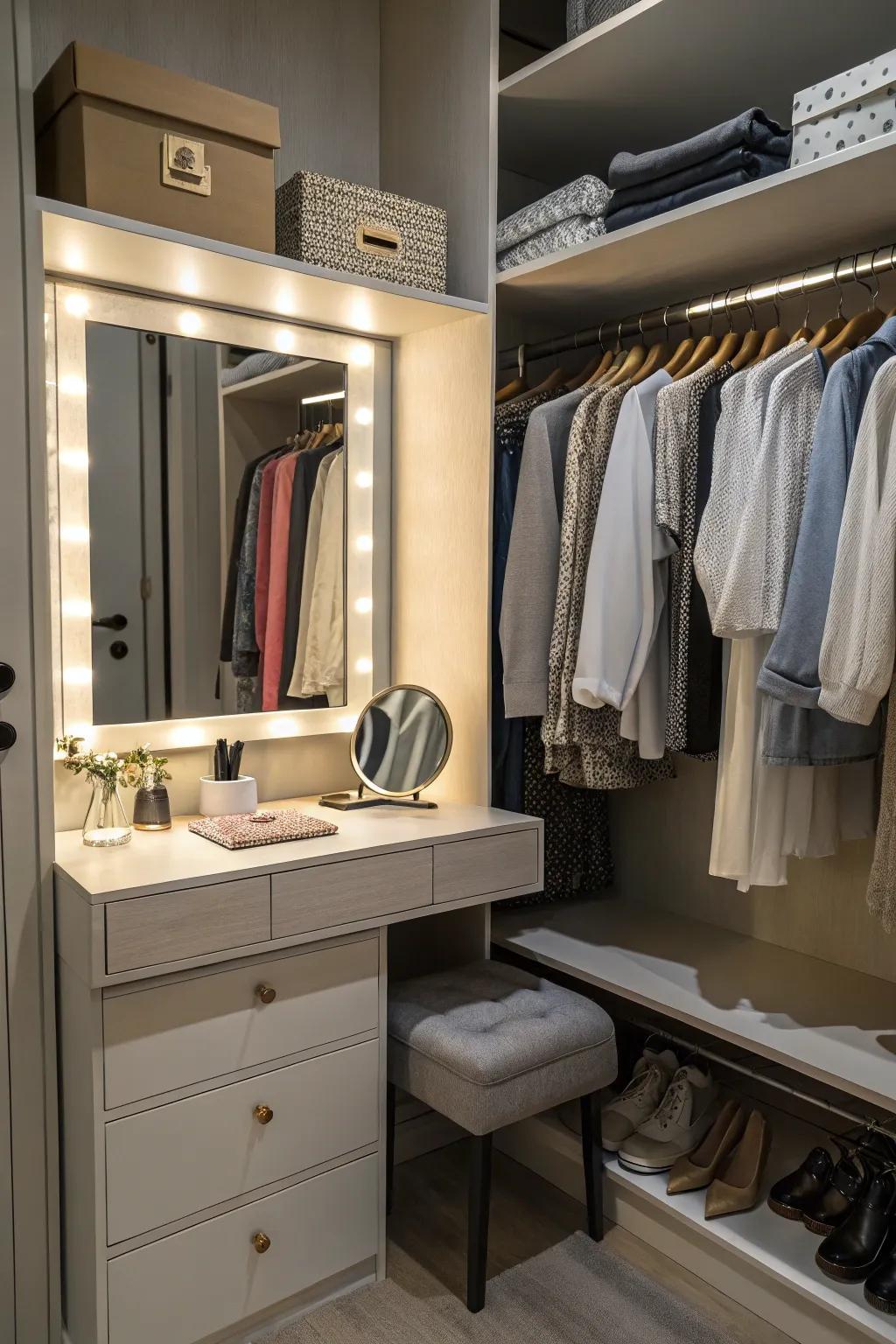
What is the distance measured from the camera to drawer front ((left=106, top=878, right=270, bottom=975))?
1604 mm

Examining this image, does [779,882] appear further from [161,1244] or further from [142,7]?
[142,7]

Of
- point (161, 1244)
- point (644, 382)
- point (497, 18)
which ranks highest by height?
Result: point (497, 18)

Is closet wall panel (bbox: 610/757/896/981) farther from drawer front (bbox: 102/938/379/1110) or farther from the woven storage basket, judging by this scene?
the woven storage basket

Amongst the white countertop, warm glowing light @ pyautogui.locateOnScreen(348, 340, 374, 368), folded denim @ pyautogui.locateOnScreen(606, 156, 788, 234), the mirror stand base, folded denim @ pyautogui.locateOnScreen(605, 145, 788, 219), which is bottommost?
the white countertop

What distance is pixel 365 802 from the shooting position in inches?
88.4

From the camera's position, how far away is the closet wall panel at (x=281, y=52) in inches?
80.7

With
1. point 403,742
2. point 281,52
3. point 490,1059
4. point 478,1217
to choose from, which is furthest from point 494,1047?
point 281,52

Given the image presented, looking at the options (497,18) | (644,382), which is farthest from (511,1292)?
(497,18)

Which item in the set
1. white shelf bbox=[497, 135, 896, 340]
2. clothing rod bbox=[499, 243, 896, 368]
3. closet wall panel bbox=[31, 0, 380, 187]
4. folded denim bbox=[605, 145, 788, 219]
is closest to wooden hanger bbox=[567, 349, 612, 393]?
clothing rod bbox=[499, 243, 896, 368]

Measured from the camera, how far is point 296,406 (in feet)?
7.57

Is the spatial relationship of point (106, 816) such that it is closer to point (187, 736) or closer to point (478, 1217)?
point (187, 736)

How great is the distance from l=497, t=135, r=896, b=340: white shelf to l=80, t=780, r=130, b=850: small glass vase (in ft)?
4.44

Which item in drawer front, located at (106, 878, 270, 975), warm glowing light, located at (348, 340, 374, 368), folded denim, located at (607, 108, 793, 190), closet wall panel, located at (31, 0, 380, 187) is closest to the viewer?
drawer front, located at (106, 878, 270, 975)

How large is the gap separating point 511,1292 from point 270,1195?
1.69 feet
